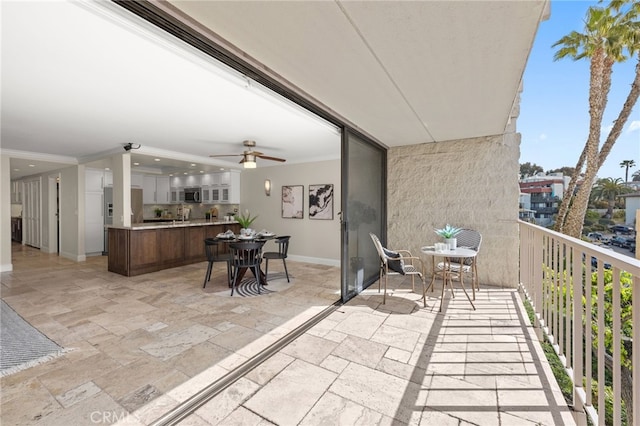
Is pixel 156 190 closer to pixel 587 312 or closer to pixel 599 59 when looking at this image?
pixel 587 312

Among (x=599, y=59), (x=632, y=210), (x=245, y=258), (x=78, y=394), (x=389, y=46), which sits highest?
(x=599, y=59)

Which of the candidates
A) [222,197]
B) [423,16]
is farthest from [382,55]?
[222,197]

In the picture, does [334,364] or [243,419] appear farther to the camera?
[334,364]

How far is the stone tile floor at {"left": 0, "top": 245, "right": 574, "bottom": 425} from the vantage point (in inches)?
64.7

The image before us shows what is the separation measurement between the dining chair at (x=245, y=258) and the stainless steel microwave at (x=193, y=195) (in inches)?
165

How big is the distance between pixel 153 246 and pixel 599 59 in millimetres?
10059

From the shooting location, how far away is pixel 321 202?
632cm

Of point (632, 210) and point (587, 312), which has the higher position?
point (632, 210)

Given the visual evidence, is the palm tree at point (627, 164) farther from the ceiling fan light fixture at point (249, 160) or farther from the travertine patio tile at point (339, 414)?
the travertine patio tile at point (339, 414)

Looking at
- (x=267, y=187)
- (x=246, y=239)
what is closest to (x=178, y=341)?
(x=246, y=239)

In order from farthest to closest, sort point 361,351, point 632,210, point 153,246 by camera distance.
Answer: point 153,246, point 632,210, point 361,351

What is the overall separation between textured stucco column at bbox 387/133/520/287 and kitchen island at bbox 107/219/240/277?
14.3 ft

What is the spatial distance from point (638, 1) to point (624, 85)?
169cm

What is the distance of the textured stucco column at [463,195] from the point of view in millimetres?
4082
